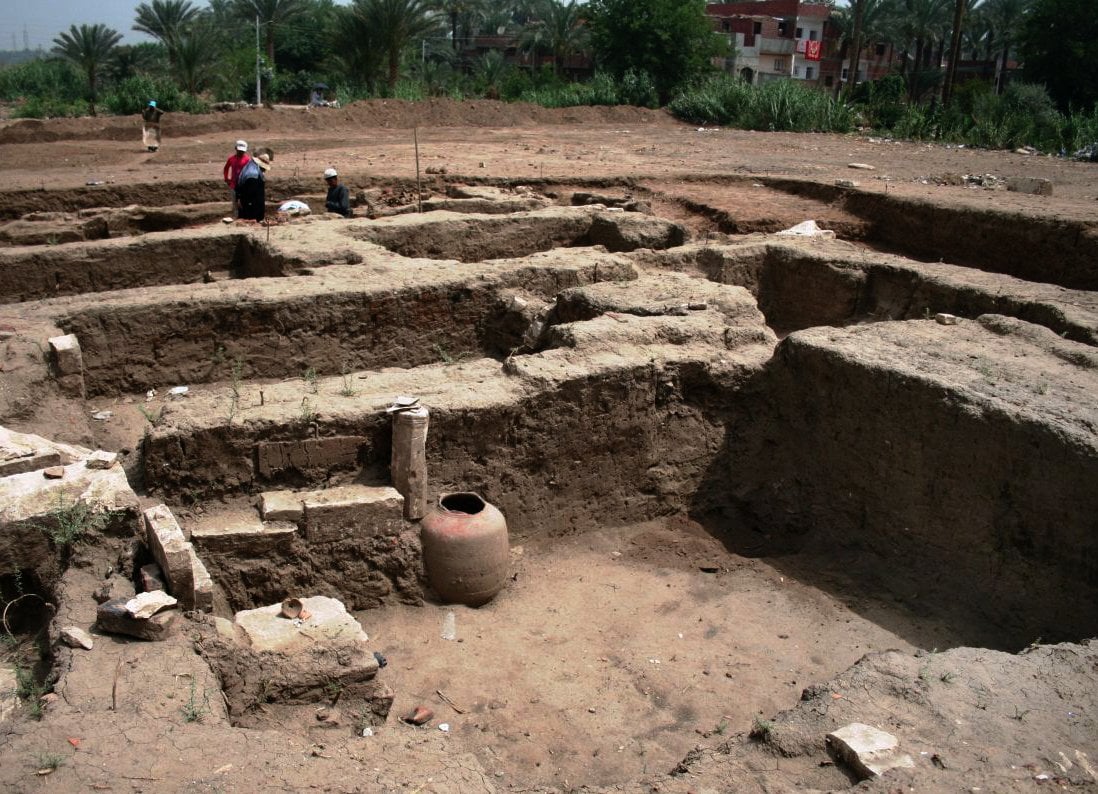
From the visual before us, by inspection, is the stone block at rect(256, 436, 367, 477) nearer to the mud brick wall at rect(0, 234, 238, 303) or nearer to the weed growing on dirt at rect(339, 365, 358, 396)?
the weed growing on dirt at rect(339, 365, 358, 396)

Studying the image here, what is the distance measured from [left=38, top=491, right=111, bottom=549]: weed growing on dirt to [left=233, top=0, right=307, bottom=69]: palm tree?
3045 centimetres

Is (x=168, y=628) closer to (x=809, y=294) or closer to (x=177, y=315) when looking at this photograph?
(x=177, y=315)

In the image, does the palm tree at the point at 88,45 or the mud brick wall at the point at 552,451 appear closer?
the mud brick wall at the point at 552,451

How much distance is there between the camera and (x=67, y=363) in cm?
629

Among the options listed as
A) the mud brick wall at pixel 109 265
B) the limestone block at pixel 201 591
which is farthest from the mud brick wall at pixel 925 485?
the mud brick wall at pixel 109 265

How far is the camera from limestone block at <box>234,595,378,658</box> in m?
4.12

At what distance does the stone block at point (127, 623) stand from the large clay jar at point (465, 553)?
168 cm

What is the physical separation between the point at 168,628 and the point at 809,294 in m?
6.56

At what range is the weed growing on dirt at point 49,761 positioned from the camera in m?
2.94

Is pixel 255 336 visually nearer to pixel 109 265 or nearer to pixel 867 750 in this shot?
pixel 109 265

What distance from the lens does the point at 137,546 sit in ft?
14.4

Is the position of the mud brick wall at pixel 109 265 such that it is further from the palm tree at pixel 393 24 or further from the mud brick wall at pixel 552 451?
the palm tree at pixel 393 24

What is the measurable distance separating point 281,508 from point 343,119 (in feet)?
59.2

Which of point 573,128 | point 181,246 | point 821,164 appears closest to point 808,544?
point 181,246
